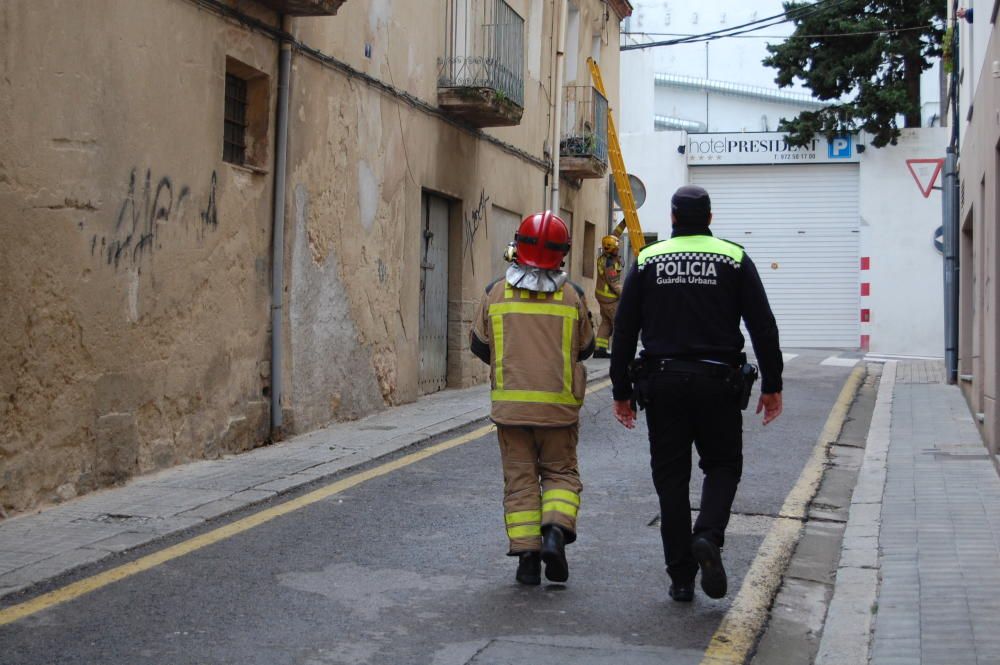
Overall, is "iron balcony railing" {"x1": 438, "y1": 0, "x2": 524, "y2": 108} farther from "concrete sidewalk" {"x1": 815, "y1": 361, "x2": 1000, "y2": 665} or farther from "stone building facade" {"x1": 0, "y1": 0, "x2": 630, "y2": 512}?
"concrete sidewalk" {"x1": 815, "y1": 361, "x2": 1000, "y2": 665}

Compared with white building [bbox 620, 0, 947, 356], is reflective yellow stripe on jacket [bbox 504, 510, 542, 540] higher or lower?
lower

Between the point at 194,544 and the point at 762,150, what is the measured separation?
2408 cm

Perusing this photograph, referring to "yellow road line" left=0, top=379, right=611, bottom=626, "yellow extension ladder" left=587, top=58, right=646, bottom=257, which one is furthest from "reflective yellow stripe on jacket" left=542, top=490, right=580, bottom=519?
"yellow extension ladder" left=587, top=58, right=646, bottom=257

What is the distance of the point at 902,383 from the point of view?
54.7 feet

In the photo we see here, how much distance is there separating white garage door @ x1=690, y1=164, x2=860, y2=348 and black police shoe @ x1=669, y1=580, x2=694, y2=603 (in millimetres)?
23067

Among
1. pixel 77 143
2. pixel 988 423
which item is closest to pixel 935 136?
pixel 988 423

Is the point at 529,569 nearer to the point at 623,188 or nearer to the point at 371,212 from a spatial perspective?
the point at 371,212

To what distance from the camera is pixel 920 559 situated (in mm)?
6168

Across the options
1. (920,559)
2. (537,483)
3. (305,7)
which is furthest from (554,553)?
(305,7)

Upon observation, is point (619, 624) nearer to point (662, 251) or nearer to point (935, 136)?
point (662, 251)

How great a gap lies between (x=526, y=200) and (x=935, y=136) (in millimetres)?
13506

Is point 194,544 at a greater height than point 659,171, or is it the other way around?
point 659,171

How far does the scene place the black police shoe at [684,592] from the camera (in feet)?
17.7

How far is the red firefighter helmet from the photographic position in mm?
5707
